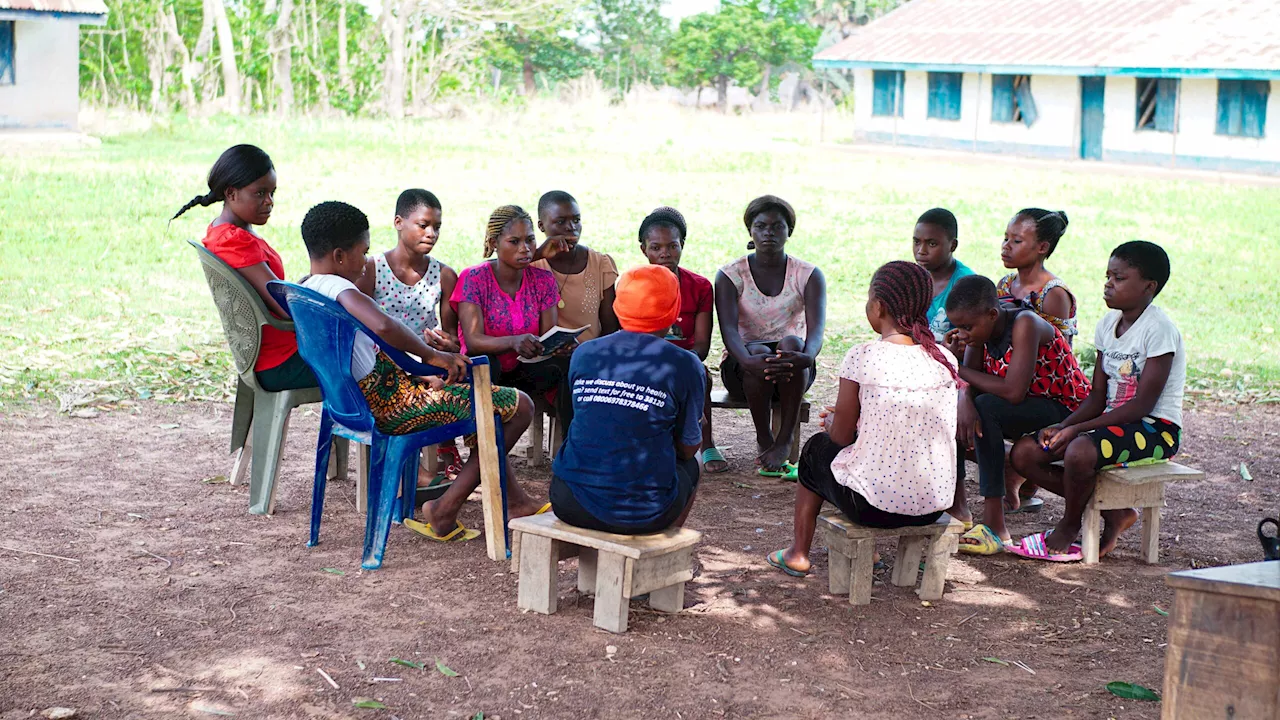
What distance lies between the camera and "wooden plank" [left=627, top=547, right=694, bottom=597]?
4184mm

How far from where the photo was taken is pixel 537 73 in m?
52.7

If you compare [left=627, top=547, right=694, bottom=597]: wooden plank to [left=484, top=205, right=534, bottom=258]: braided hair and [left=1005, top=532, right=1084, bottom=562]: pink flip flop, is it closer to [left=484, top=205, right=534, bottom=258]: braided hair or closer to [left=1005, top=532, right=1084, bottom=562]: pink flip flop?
[left=1005, top=532, right=1084, bottom=562]: pink flip flop

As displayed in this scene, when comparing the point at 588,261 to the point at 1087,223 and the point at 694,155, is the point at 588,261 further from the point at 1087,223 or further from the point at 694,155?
the point at 694,155

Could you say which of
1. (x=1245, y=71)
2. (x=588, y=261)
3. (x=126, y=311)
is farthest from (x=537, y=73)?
(x=588, y=261)

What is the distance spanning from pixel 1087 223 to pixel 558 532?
→ 15118 millimetres

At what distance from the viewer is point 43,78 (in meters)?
23.1

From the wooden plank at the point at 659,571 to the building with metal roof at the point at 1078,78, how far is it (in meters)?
23.6

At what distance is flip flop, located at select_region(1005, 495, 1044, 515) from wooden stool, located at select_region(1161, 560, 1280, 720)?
298 cm

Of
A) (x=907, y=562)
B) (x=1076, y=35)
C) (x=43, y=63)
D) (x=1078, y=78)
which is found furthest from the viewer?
(x=1076, y=35)

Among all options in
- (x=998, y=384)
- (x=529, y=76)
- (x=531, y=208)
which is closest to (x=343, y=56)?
(x=529, y=76)

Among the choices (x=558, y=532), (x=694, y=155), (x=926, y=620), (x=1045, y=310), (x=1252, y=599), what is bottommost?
(x=926, y=620)

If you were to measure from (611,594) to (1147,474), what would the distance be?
2.23 meters

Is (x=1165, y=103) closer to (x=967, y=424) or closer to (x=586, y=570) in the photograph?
(x=967, y=424)

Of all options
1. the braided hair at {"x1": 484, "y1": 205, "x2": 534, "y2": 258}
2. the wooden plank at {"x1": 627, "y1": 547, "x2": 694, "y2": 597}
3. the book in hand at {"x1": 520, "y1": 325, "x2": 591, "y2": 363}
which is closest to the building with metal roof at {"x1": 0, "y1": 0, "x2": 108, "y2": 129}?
the braided hair at {"x1": 484, "y1": 205, "x2": 534, "y2": 258}
